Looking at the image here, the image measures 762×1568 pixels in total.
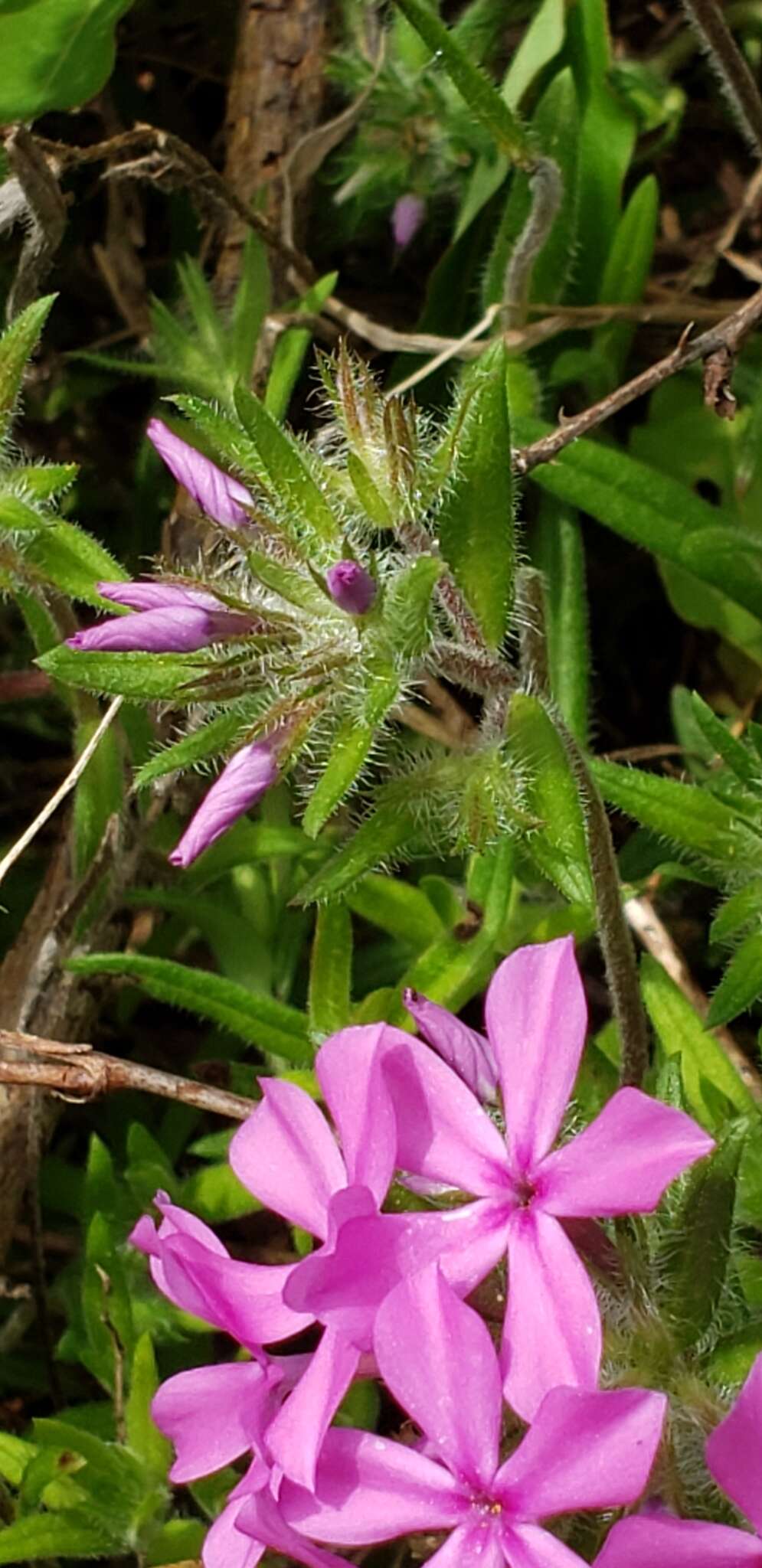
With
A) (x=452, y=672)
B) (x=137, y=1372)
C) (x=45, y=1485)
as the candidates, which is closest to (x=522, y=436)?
(x=452, y=672)

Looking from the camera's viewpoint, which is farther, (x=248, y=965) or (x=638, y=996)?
(x=248, y=965)

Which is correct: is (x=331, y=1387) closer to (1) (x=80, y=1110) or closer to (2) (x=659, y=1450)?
(2) (x=659, y=1450)

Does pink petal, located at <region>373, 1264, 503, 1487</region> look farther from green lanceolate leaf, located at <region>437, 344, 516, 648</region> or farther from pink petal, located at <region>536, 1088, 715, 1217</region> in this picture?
green lanceolate leaf, located at <region>437, 344, 516, 648</region>

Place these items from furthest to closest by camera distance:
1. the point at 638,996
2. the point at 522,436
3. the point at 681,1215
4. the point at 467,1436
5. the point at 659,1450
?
the point at 522,436, the point at 638,996, the point at 681,1215, the point at 659,1450, the point at 467,1436

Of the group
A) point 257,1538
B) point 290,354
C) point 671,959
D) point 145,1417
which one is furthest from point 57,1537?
point 290,354

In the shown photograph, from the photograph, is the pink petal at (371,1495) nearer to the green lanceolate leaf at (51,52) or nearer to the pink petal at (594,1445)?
the pink petal at (594,1445)

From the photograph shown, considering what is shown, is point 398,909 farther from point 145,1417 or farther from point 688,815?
point 145,1417
